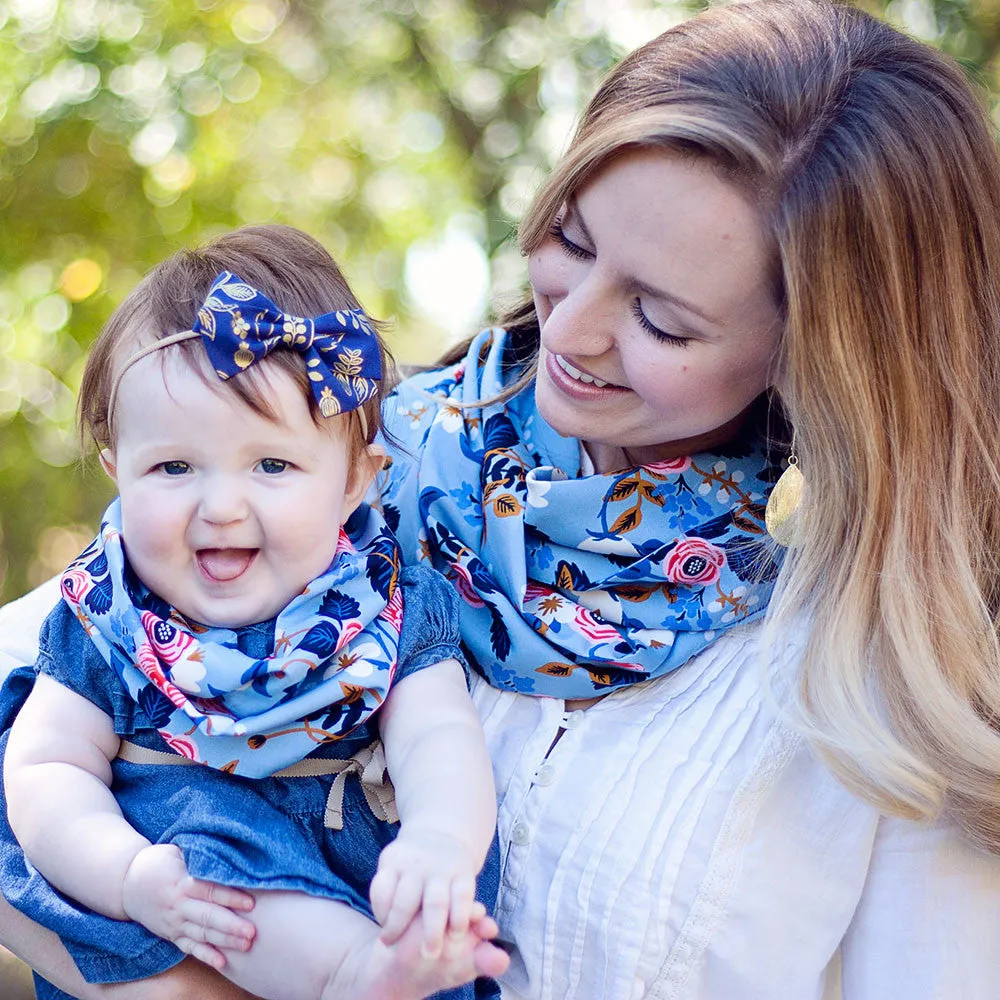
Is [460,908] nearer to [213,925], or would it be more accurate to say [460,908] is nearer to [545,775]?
[213,925]

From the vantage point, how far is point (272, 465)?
4.99ft

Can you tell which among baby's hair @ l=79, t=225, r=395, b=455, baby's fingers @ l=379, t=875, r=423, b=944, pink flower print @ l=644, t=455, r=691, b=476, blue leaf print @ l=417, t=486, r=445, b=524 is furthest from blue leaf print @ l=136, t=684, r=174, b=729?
pink flower print @ l=644, t=455, r=691, b=476

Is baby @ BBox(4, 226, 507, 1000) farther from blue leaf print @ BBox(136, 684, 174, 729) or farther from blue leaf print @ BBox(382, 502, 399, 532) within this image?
→ blue leaf print @ BBox(382, 502, 399, 532)

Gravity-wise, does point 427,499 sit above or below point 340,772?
above

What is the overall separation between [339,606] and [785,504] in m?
0.78

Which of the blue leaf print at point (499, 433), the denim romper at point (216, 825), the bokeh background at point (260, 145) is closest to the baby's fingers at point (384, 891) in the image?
the denim romper at point (216, 825)

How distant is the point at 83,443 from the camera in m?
1.75

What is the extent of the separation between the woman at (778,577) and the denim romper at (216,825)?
3.6 inches

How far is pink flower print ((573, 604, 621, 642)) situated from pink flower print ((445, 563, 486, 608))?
0.49 feet

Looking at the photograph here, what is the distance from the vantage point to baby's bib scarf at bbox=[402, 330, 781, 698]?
1.79m

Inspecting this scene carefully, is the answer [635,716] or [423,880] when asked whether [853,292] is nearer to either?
[635,716]

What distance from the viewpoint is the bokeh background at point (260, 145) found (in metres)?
3.66

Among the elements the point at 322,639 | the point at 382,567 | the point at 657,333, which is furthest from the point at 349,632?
the point at 657,333

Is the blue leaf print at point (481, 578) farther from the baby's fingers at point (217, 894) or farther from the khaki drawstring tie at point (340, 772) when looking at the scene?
the baby's fingers at point (217, 894)
